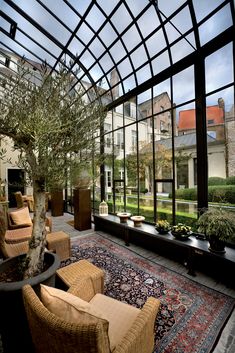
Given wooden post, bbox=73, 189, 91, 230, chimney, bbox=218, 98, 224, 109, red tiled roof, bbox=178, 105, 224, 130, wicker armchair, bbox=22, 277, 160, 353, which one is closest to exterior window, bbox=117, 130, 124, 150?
wooden post, bbox=73, 189, 91, 230

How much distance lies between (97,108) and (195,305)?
2.76m

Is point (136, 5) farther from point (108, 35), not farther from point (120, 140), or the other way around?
point (120, 140)

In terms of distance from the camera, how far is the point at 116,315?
1492mm

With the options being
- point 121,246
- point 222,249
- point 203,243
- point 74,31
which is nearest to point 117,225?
point 121,246

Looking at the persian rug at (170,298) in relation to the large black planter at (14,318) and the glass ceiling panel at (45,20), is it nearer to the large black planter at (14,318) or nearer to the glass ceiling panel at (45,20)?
the large black planter at (14,318)

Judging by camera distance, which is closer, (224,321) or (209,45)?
(224,321)

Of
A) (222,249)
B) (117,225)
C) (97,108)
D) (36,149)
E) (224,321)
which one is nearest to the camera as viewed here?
(36,149)

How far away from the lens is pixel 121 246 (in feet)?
13.8

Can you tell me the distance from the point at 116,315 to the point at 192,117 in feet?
11.5

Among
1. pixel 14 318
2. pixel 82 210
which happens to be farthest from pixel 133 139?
pixel 14 318

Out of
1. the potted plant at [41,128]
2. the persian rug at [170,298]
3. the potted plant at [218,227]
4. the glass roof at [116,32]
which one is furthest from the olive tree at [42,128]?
the potted plant at [218,227]

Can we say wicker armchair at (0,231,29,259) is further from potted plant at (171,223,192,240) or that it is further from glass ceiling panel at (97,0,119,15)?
glass ceiling panel at (97,0,119,15)

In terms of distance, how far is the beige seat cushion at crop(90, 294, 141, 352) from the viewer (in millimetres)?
1313

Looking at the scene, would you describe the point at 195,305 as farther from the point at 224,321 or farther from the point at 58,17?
the point at 58,17
